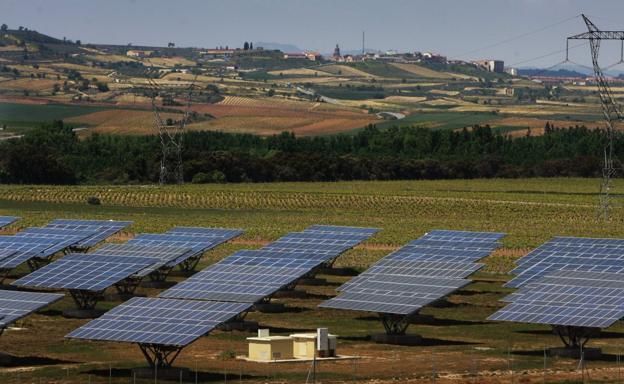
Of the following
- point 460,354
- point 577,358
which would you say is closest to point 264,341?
point 460,354

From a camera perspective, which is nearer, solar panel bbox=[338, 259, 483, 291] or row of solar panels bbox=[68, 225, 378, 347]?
row of solar panels bbox=[68, 225, 378, 347]

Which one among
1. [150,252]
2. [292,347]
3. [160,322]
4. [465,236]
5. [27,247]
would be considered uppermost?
[160,322]

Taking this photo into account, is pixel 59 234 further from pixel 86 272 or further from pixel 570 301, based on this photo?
pixel 570 301

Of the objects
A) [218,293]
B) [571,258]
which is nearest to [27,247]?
[218,293]

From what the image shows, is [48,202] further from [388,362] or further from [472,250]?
[388,362]

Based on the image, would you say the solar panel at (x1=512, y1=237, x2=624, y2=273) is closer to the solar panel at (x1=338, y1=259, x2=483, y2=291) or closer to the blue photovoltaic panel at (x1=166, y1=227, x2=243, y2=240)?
the solar panel at (x1=338, y1=259, x2=483, y2=291)

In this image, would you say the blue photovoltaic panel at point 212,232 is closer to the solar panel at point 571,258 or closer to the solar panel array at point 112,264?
the solar panel array at point 112,264

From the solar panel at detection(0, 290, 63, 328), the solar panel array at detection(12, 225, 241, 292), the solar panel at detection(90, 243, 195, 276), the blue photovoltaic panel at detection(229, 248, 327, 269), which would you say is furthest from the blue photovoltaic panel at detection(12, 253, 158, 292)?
the solar panel at detection(0, 290, 63, 328)
